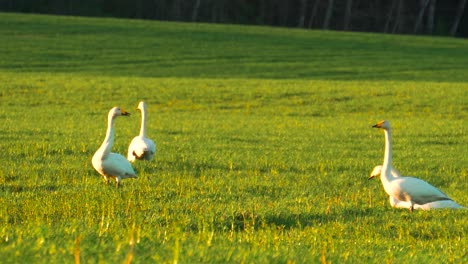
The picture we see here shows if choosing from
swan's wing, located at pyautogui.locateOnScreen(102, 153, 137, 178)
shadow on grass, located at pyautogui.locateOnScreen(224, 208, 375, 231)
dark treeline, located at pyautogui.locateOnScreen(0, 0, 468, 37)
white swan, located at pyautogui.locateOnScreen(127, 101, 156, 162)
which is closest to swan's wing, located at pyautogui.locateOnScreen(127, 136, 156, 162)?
white swan, located at pyautogui.locateOnScreen(127, 101, 156, 162)

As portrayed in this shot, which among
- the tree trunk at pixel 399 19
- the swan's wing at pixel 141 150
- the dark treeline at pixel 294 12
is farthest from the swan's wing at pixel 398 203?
the tree trunk at pixel 399 19

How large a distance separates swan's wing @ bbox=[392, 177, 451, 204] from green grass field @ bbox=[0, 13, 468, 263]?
313 mm

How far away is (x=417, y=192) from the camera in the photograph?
35.8ft

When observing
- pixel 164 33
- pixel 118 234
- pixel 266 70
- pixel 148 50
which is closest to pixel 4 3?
pixel 164 33

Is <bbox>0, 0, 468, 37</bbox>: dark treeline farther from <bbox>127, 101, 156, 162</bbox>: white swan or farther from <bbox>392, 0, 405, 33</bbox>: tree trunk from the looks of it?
<bbox>127, 101, 156, 162</bbox>: white swan

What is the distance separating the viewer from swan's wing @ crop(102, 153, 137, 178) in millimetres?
12031

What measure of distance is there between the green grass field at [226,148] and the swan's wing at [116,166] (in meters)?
0.24

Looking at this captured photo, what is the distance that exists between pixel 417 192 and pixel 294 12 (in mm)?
76016

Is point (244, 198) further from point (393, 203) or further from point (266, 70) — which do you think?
point (266, 70)

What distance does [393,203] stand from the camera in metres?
11.2

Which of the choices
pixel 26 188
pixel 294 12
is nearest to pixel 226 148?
pixel 26 188

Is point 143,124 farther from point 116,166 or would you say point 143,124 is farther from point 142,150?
point 116,166

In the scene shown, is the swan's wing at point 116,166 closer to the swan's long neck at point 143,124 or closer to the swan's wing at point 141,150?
the swan's wing at point 141,150

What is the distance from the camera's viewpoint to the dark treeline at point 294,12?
79.1m
